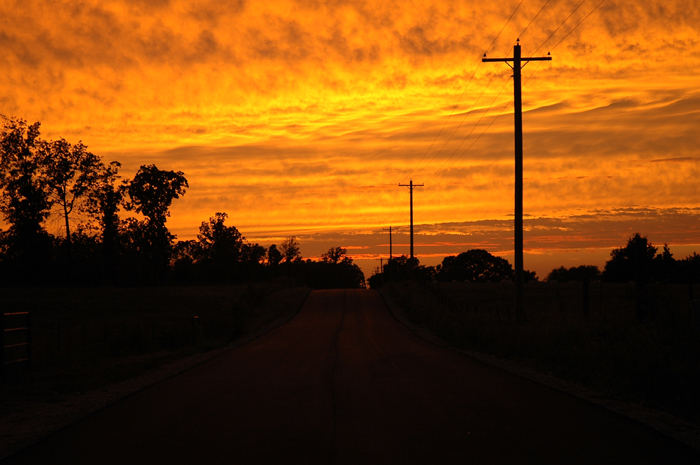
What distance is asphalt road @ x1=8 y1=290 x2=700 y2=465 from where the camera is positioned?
823 cm

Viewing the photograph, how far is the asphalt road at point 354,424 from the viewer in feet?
27.0

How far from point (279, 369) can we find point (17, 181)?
2593 inches

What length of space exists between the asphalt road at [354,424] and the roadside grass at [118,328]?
9.69ft

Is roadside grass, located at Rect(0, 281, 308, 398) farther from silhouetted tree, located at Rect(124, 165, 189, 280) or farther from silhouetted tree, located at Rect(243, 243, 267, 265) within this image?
silhouetted tree, located at Rect(243, 243, 267, 265)

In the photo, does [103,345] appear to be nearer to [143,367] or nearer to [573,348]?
[143,367]

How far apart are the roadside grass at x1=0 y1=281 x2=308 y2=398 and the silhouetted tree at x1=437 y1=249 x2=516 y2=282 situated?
103744mm

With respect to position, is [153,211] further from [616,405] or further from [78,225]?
[616,405]

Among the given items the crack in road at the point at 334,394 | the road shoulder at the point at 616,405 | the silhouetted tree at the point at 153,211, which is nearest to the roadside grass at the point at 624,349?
the road shoulder at the point at 616,405

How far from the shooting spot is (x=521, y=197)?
29.6 m

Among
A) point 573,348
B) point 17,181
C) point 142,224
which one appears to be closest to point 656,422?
point 573,348

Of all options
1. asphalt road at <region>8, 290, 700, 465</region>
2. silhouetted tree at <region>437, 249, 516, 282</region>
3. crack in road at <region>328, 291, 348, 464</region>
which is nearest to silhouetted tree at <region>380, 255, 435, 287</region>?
crack in road at <region>328, 291, 348, 464</region>

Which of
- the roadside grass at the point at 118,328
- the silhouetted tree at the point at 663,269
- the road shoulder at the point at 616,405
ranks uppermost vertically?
the silhouetted tree at the point at 663,269

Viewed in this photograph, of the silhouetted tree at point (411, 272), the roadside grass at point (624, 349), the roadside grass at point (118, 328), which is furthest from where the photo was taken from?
the silhouetted tree at point (411, 272)

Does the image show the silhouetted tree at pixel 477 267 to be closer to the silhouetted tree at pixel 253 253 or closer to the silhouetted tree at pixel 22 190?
the silhouetted tree at pixel 253 253
